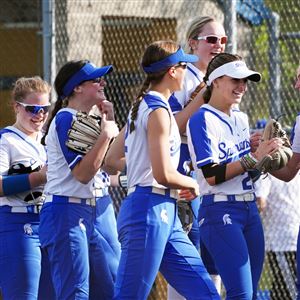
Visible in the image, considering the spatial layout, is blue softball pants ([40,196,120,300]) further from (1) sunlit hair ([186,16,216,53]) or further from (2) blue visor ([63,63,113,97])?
(1) sunlit hair ([186,16,216,53])

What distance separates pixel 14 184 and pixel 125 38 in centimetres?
414

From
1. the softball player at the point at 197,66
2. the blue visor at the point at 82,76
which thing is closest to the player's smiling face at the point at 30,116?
the blue visor at the point at 82,76

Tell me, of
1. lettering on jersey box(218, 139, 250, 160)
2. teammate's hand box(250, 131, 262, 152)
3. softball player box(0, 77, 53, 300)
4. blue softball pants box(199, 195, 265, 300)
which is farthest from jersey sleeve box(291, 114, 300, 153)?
softball player box(0, 77, 53, 300)

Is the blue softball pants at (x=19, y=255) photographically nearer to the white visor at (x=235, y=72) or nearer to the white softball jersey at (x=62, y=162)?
the white softball jersey at (x=62, y=162)

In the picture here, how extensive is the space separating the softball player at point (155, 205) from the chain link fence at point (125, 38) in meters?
3.40

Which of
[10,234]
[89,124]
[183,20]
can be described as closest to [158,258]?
[89,124]

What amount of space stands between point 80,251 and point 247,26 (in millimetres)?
5038

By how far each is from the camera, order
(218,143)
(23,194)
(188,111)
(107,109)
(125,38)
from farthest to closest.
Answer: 1. (125,38)
2. (23,194)
3. (188,111)
4. (107,109)
5. (218,143)

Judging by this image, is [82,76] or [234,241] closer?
[234,241]

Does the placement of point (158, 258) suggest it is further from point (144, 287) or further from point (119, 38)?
point (119, 38)

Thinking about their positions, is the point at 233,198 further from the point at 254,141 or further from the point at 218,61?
the point at 218,61

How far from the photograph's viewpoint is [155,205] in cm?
584

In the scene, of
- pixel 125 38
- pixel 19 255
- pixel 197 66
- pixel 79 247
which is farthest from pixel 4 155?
pixel 125 38

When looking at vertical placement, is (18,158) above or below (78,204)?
above
